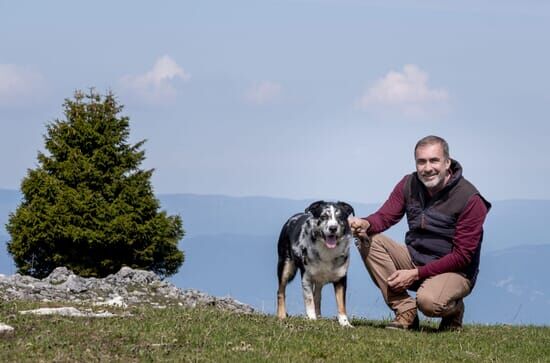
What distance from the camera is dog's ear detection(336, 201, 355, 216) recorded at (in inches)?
444

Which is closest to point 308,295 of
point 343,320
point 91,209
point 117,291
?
point 343,320

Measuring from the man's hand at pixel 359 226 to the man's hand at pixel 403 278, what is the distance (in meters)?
0.63

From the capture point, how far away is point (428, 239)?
1112cm

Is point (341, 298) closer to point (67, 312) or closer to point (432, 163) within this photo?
point (432, 163)

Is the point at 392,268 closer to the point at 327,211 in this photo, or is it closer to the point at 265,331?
the point at 327,211

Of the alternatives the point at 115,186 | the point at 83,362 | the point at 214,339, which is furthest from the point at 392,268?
the point at 115,186

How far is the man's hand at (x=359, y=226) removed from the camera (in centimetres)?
1123

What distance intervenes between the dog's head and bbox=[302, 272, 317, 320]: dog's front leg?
2.03ft

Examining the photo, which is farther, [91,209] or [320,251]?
[91,209]

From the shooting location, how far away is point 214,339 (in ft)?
30.3

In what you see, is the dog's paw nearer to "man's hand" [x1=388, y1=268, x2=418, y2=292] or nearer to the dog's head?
"man's hand" [x1=388, y1=268, x2=418, y2=292]

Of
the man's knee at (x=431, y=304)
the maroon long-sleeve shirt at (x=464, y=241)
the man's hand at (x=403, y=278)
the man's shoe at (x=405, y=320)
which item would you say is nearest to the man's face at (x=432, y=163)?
the maroon long-sleeve shirt at (x=464, y=241)

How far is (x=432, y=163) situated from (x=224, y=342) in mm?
3316

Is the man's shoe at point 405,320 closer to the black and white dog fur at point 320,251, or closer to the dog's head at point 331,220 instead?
the black and white dog fur at point 320,251
